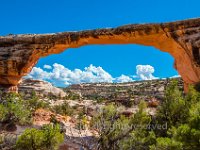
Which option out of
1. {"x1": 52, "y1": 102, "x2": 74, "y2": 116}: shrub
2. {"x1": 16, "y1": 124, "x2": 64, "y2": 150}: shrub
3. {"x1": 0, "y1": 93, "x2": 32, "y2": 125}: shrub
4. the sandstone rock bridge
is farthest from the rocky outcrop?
{"x1": 16, "y1": 124, "x2": 64, "y2": 150}: shrub

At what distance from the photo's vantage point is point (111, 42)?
73.9 feet

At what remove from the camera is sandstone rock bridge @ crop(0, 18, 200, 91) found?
1969 centimetres

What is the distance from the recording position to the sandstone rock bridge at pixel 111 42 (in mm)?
19691

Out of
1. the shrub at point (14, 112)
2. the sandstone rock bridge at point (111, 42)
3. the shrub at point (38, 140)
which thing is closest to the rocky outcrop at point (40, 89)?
the shrub at point (14, 112)

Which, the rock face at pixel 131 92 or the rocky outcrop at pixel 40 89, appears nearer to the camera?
the rock face at pixel 131 92

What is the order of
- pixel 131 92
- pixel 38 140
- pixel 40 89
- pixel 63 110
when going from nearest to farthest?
pixel 38 140
pixel 63 110
pixel 131 92
pixel 40 89

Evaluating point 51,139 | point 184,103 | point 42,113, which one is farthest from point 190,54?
point 42,113

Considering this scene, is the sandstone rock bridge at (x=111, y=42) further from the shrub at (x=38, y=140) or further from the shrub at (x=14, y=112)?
the shrub at (x=38, y=140)

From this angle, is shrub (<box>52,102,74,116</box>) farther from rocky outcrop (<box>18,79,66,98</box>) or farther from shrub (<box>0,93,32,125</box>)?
rocky outcrop (<box>18,79,66,98</box>)

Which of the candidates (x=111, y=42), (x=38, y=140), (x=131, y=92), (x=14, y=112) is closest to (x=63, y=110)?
(x=14, y=112)

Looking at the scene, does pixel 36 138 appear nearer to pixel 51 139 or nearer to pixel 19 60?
pixel 51 139

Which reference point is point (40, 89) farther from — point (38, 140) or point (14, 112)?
point (38, 140)

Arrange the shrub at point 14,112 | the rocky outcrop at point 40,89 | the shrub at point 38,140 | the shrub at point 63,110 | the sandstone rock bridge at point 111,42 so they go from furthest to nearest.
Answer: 1. the rocky outcrop at point 40,89
2. the shrub at point 63,110
3. the shrub at point 14,112
4. the sandstone rock bridge at point 111,42
5. the shrub at point 38,140

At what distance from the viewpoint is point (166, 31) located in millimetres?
20375
